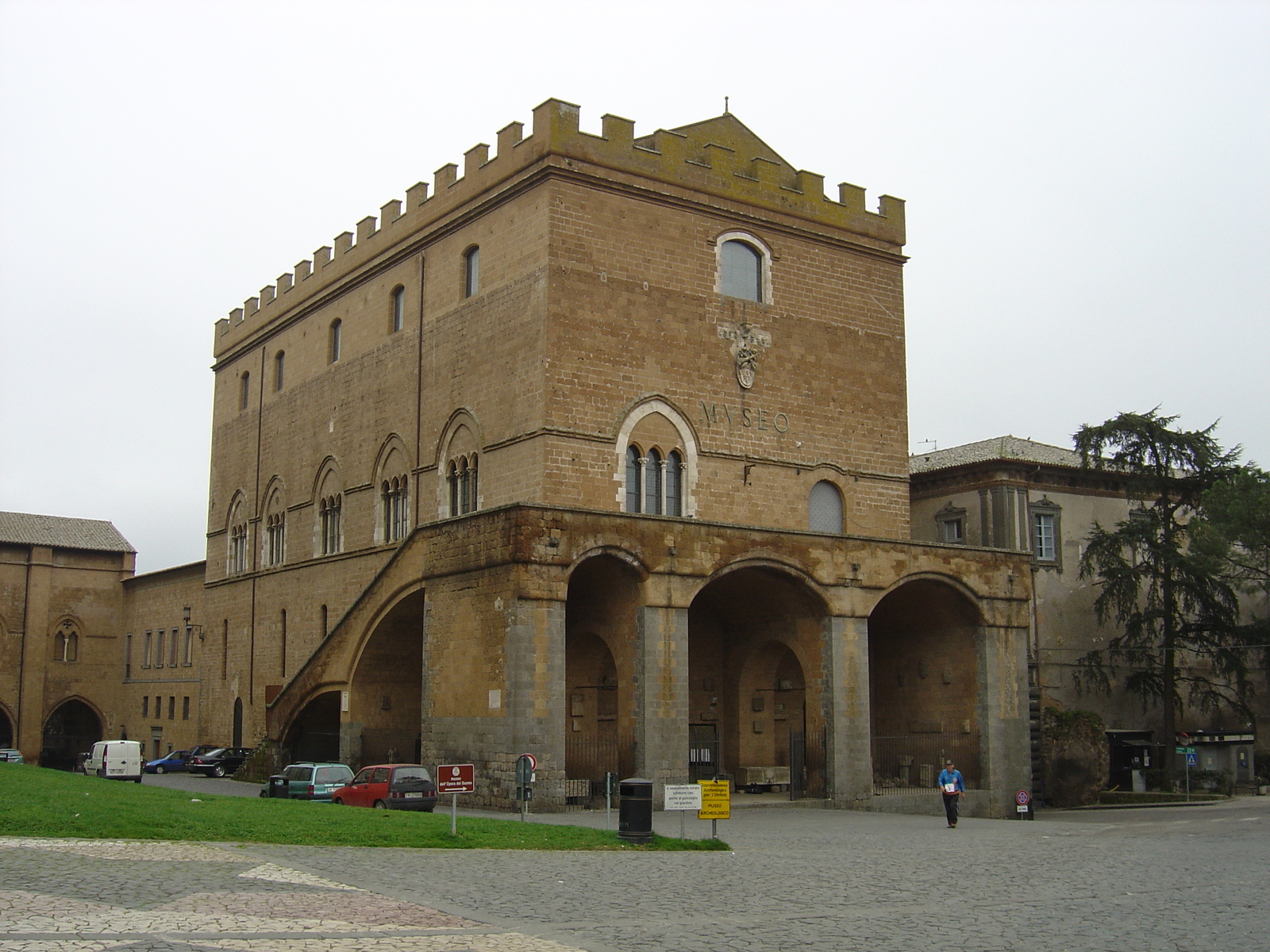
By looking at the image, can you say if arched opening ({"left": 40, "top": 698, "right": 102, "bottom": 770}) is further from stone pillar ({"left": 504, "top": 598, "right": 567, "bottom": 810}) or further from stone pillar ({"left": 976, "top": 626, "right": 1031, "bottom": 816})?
stone pillar ({"left": 976, "top": 626, "right": 1031, "bottom": 816})

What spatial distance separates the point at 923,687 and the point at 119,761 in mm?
21547

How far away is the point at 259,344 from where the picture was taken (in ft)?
147

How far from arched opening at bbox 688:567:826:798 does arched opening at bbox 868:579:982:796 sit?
83.3 inches

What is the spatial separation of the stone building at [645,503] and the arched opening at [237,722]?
23.2 ft

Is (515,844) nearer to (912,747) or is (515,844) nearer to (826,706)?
(826,706)

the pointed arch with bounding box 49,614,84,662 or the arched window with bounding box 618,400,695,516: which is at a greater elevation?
the arched window with bounding box 618,400,695,516

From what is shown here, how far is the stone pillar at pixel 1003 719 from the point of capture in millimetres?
29781

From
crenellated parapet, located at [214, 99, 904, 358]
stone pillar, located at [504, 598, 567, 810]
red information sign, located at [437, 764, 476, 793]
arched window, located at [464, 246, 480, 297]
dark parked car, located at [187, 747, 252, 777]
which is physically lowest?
dark parked car, located at [187, 747, 252, 777]

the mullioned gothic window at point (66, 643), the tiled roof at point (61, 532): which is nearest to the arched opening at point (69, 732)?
the mullioned gothic window at point (66, 643)

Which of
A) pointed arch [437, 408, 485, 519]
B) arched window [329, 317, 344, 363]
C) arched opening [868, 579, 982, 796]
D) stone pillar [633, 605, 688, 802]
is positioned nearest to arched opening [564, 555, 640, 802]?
stone pillar [633, 605, 688, 802]

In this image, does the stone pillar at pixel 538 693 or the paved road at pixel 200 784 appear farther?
the paved road at pixel 200 784

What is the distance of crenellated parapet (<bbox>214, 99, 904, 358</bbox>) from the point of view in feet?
99.8

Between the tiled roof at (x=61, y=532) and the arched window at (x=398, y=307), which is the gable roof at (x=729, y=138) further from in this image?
the tiled roof at (x=61, y=532)

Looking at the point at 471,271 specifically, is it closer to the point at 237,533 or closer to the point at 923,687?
the point at 923,687
